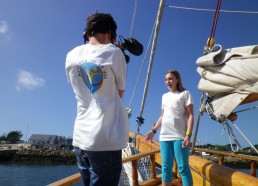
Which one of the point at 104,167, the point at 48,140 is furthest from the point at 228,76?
the point at 48,140

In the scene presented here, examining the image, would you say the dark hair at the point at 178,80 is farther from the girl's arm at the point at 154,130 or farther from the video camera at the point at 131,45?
the video camera at the point at 131,45

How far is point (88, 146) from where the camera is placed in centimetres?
126

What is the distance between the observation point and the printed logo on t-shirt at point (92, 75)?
1.32 metres

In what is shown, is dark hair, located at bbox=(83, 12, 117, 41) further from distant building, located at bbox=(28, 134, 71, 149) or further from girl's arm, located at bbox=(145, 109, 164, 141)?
distant building, located at bbox=(28, 134, 71, 149)

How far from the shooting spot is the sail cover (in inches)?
85.8

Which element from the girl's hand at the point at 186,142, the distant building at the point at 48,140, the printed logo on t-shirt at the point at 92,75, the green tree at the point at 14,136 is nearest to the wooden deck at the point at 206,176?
the girl's hand at the point at 186,142

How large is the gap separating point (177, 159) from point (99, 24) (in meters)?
1.70

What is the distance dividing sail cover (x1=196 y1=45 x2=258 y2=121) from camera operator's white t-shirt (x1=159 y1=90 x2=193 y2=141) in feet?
0.80

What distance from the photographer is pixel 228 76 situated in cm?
233

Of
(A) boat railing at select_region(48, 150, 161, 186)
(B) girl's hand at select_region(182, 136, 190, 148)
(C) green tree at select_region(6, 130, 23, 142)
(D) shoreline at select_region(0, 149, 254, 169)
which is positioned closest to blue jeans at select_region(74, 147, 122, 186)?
(A) boat railing at select_region(48, 150, 161, 186)

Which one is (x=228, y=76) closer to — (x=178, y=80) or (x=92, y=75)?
(x=178, y=80)

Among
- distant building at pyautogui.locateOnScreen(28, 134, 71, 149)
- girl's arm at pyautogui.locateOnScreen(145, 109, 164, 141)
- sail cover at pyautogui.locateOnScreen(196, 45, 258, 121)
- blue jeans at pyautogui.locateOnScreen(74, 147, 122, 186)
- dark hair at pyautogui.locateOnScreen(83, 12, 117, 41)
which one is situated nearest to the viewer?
blue jeans at pyautogui.locateOnScreen(74, 147, 122, 186)

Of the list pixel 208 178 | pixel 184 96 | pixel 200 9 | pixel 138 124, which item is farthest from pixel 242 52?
pixel 138 124

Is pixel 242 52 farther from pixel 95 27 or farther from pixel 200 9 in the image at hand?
pixel 200 9
